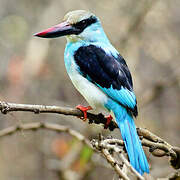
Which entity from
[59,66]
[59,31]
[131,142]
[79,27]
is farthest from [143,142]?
[59,66]

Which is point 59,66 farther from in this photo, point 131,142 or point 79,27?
point 131,142

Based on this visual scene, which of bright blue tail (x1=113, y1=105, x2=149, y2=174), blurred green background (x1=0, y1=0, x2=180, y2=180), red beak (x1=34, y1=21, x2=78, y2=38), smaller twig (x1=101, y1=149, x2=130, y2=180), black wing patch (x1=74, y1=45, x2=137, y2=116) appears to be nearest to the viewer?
smaller twig (x1=101, y1=149, x2=130, y2=180)

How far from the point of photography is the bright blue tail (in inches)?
101

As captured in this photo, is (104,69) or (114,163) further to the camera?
(104,69)

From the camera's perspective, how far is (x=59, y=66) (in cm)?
591

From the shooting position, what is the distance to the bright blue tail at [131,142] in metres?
2.55

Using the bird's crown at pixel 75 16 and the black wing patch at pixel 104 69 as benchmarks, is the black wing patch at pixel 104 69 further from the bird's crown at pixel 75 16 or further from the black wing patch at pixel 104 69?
the bird's crown at pixel 75 16

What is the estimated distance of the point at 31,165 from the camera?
602 centimetres

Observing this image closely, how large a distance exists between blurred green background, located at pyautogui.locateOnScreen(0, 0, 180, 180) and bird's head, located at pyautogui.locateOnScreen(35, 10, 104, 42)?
64.7 inches

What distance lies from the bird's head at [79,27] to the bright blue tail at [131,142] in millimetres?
748

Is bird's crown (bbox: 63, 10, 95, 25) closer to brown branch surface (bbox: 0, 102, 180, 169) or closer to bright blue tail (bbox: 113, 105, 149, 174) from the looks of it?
bright blue tail (bbox: 113, 105, 149, 174)

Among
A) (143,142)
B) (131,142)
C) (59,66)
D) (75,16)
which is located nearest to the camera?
(143,142)

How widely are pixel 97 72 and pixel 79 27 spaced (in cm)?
46

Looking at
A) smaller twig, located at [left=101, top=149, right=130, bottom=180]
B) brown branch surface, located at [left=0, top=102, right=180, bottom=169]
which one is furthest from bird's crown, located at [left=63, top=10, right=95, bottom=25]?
smaller twig, located at [left=101, top=149, right=130, bottom=180]
